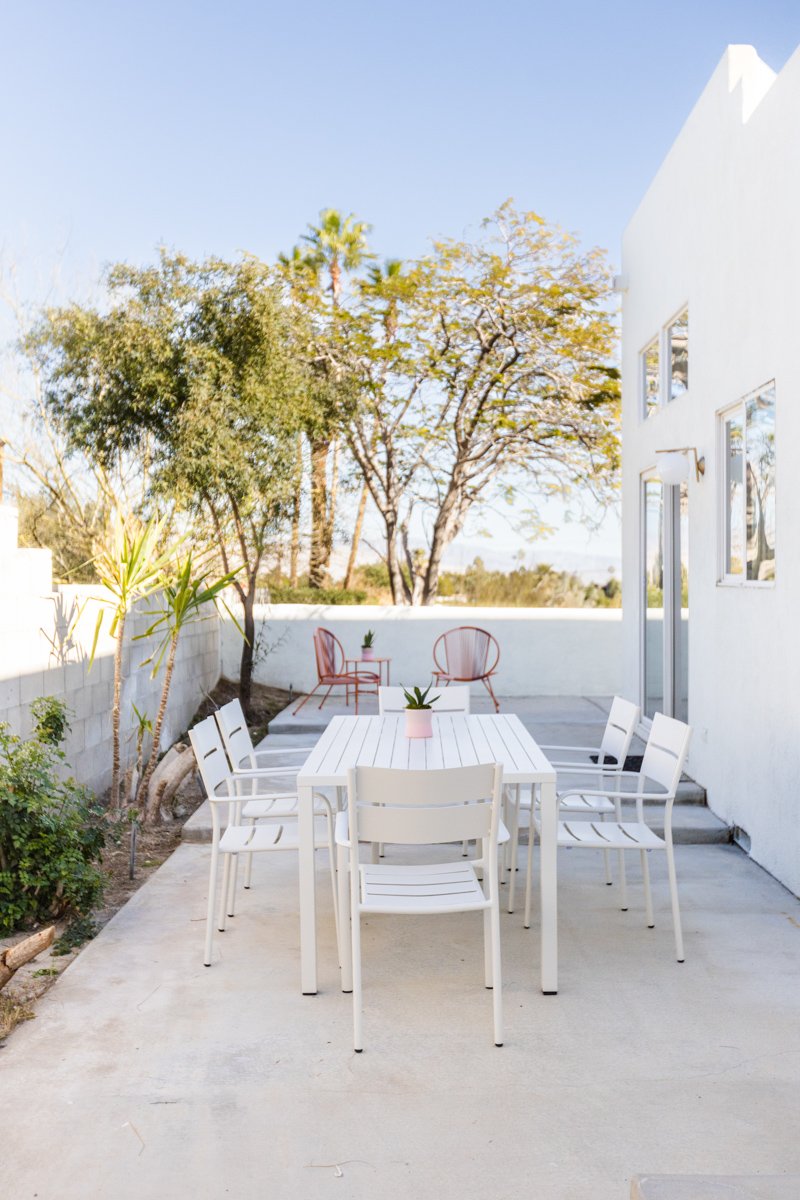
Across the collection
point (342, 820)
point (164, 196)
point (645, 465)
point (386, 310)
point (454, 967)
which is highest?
point (164, 196)

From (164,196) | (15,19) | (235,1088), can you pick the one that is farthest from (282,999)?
(164,196)

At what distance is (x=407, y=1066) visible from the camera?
2.59m

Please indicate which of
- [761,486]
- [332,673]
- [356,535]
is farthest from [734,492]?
[356,535]

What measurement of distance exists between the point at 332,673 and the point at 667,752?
18.1ft

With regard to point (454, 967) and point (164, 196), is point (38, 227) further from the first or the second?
point (454, 967)

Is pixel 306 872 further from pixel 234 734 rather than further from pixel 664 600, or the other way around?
pixel 664 600

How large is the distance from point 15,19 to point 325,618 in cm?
799

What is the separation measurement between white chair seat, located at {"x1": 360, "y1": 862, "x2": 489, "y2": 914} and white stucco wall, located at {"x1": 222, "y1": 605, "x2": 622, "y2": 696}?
24.1 feet

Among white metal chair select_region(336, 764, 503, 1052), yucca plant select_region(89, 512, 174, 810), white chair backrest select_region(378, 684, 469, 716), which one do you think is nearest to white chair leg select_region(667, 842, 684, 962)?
white metal chair select_region(336, 764, 503, 1052)

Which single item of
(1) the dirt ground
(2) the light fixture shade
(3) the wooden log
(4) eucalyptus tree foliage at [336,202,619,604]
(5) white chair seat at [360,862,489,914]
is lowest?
(1) the dirt ground

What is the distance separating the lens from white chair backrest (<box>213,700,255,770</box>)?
13.2 ft

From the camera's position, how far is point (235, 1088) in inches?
97.3

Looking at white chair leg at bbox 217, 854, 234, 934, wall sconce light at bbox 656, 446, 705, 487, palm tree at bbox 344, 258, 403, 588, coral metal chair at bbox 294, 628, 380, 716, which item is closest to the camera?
white chair leg at bbox 217, 854, 234, 934

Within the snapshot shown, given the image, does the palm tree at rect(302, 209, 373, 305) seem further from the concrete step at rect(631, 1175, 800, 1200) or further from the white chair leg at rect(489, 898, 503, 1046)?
the concrete step at rect(631, 1175, 800, 1200)
